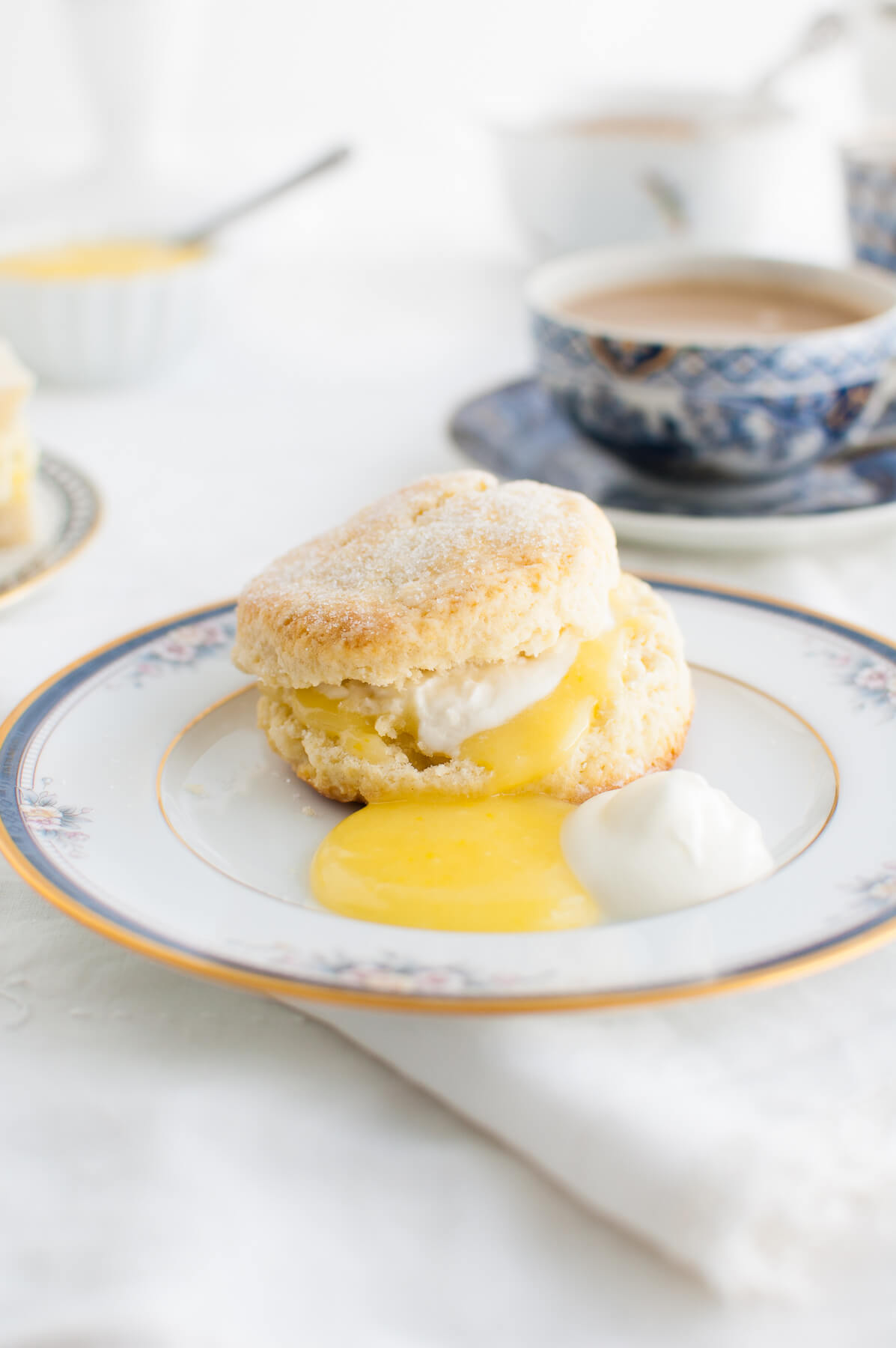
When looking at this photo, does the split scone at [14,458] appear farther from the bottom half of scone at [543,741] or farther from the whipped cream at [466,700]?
the whipped cream at [466,700]

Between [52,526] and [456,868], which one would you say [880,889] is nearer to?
[456,868]

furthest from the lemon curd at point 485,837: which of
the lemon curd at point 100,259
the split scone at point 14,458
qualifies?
the lemon curd at point 100,259

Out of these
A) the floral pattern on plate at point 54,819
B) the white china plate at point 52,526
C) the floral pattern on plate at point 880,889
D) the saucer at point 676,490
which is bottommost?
the saucer at point 676,490

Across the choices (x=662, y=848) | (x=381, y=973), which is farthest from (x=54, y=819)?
(x=662, y=848)

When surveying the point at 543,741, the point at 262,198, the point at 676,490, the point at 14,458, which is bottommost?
the point at 676,490

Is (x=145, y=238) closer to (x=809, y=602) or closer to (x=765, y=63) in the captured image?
(x=809, y=602)

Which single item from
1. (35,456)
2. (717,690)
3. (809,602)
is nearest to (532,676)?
(717,690)

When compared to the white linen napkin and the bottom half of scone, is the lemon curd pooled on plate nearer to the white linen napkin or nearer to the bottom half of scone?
the bottom half of scone
